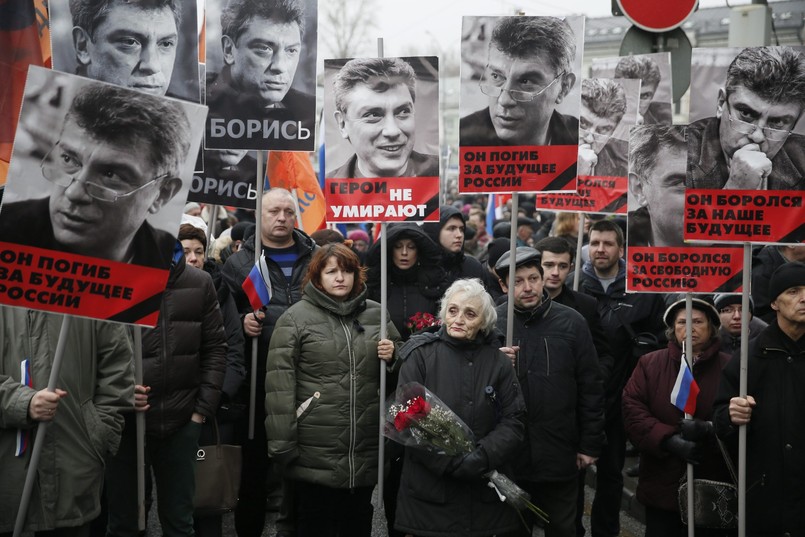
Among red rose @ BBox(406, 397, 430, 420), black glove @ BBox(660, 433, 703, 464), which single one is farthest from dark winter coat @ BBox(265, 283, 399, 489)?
black glove @ BBox(660, 433, 703, 464)

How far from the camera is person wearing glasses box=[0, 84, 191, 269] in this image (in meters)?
4.59

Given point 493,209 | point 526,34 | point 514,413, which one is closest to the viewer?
point 514,413

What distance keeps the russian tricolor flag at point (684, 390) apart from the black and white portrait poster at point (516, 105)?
1.45 m

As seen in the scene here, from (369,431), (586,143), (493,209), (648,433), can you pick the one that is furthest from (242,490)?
(493,209)

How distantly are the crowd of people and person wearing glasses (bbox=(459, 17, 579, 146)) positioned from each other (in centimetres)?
82

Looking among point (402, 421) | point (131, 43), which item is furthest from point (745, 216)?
point (131, 43)

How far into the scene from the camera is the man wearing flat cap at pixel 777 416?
555 centimetres

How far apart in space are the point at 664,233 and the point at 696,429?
1.30m

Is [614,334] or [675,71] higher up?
[675,71]

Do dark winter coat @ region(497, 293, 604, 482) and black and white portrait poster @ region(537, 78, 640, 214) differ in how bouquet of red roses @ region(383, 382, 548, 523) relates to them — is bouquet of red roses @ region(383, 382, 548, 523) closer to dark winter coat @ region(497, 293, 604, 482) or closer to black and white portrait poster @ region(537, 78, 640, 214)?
dark winter coat @ region(497, 293, 604, 482)

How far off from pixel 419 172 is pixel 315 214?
357 cm

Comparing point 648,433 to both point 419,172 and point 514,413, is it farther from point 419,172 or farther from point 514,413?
point 419,172

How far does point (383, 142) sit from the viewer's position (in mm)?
6930

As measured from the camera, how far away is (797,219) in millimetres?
5922
